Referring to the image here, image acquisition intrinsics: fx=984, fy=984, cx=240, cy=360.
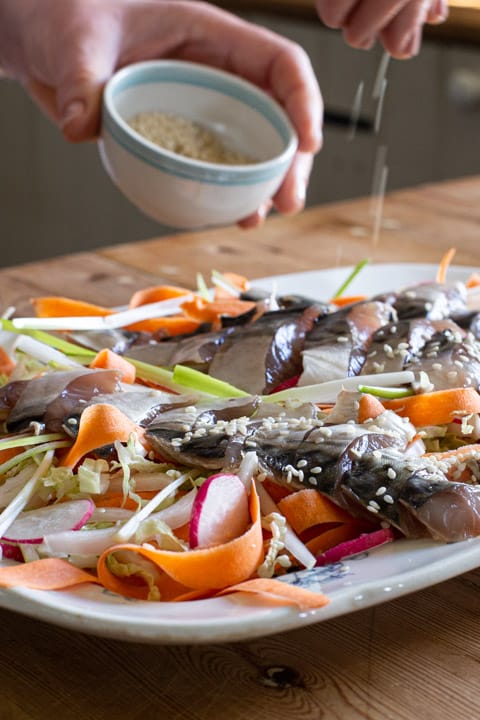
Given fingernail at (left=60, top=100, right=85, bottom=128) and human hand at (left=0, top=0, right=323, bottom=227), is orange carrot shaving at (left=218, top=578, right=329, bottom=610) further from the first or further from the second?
human hand at (left=0, top=0, right=323, bottom=227)

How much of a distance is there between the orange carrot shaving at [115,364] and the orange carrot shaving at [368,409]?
37 centimetres

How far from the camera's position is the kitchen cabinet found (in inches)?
202

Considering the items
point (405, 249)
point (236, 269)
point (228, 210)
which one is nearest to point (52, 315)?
point (228, 210)

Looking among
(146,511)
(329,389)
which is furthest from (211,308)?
(146,511)

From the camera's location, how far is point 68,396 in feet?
4.38

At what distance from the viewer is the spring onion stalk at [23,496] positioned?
3.86 feet

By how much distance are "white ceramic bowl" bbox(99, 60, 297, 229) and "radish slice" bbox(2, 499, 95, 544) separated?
930 mm

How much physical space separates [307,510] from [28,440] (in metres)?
0.39

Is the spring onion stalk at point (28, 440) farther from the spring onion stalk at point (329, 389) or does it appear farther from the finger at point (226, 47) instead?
the finger at point (226, 47)

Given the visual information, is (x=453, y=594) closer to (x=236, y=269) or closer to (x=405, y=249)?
(x=236, y=269)

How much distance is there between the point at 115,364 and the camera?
1472mm

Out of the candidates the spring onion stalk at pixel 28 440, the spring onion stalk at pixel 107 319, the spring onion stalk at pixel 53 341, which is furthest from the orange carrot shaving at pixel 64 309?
the spring onion stalk at pixel 28 440

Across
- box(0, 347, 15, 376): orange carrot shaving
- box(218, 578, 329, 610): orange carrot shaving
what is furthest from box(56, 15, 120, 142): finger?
box(218, 578, 329, 610): orange carrot shaving

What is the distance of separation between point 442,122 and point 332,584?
456 centimetres
